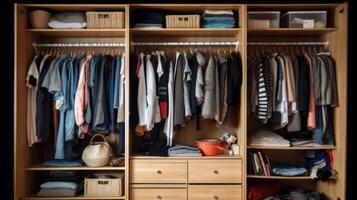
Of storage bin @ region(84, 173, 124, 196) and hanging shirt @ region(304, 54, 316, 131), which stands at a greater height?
hanging shirt @ region(304, 54, 316, 131)

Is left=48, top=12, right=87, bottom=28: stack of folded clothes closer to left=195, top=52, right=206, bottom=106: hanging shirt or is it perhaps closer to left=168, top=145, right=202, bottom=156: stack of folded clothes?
left=195, top=52, right=206, bottom=106: hanging shirt

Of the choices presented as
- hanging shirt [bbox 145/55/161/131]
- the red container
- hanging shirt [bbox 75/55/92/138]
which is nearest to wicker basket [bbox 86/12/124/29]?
hanging shirt [bbox 75/55/92/138]

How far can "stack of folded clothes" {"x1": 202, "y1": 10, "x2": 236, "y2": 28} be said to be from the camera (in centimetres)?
304

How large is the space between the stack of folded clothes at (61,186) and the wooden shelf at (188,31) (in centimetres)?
161

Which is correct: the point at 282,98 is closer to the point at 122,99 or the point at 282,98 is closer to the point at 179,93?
the point at 179,93

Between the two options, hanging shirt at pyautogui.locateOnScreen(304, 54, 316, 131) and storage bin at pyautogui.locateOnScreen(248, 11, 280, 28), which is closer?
hanging shirt at pyautogui.locateOnScreen(304, 54, 316, 131)

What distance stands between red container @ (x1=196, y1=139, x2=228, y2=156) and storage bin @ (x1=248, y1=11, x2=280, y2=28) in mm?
1228

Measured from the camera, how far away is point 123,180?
10.0 ft

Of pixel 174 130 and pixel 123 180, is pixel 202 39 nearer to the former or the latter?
pixel 174 130

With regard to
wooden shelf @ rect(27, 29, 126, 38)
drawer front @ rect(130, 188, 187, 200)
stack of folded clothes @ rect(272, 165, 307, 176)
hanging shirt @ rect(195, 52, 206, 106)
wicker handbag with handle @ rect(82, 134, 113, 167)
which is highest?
wooden shelf @ rect(27, 29, 126, 38)

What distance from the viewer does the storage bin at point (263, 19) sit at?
3035 mm

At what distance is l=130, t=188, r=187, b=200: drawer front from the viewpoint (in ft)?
9.65

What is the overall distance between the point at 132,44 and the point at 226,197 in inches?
71.1
